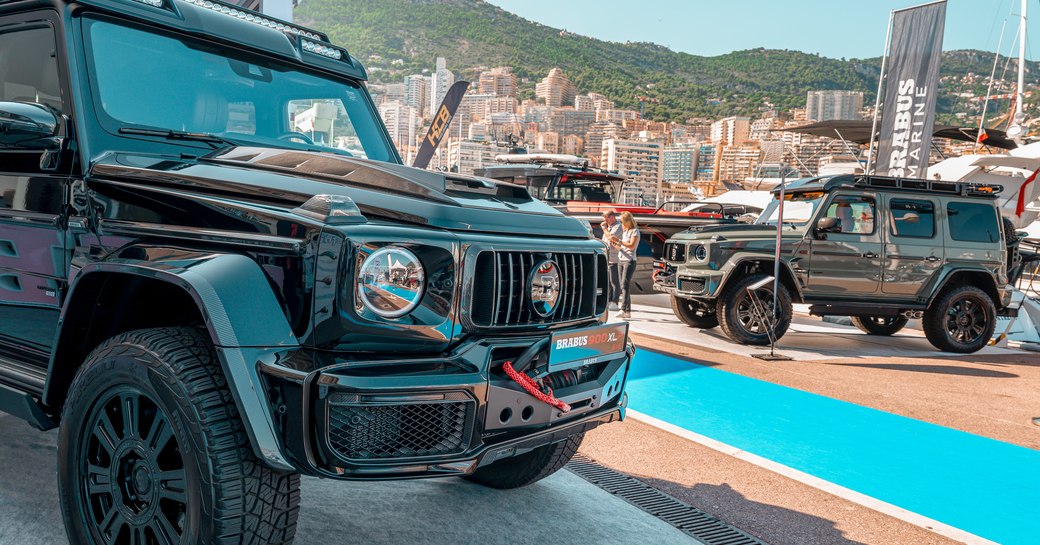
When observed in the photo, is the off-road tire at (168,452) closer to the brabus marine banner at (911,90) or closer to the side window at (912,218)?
the side window at (912,218)

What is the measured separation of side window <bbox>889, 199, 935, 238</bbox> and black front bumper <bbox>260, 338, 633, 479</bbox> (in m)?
8.90

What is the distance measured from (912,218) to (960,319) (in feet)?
5.30

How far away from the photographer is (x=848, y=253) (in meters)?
9.88

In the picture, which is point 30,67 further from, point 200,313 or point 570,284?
point 570,284

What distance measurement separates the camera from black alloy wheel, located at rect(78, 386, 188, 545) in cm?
242

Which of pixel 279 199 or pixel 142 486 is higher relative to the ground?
pixel 279 199

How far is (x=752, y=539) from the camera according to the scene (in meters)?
3.63

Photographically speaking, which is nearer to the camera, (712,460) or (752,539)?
(752,539)

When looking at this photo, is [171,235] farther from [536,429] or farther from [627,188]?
[627,188]

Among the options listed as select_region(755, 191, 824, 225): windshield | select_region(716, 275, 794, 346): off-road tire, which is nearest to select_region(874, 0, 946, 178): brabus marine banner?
select_region(755, 191, 824, 225): windshield

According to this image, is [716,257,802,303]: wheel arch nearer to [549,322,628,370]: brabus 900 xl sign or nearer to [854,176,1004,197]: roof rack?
[854,176,1004,197]: roof rack

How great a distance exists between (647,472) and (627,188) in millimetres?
12751

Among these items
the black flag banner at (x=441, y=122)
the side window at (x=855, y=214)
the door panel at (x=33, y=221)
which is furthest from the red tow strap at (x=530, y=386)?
the black flag banner at (x=441, y=122)

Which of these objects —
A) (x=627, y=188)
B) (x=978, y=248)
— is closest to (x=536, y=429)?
(x=978, y=248)
